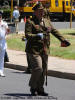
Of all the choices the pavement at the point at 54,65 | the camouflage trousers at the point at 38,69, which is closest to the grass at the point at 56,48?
the pavement at the point at 54,65

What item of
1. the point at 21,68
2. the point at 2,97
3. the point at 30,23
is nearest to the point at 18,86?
the point at 2,97

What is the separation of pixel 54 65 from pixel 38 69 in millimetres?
5665

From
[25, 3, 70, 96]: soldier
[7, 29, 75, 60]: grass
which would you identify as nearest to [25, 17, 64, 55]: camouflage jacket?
[25, 3, 70, 96]: soldier

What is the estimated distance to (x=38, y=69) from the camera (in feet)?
30.6

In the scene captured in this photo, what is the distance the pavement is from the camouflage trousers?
3.41 meters

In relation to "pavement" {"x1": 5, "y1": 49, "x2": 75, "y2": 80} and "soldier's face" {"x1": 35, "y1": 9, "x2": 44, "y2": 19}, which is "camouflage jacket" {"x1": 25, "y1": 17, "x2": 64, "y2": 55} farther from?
"pavement" {"x1": 5, "y1": 49, "x2": 75, "y2": 80}

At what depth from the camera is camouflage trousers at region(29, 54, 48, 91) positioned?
9.32 m

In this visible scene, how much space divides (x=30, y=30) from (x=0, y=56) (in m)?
3.57

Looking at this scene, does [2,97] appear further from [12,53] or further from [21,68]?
[12,53]

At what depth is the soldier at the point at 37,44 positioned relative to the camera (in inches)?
368

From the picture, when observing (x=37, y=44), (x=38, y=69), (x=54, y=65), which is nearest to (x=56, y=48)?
(x=54, y=65)

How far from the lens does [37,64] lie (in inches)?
367

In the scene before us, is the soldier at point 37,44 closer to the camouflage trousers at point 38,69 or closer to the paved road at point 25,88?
the camouflage trousers at point 38,69

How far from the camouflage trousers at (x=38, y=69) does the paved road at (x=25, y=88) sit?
27 cm
